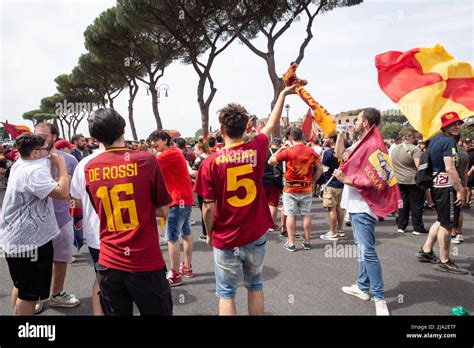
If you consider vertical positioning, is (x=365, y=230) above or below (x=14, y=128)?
below

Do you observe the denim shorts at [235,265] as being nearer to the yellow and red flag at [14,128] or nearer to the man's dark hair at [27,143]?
the man's dark hair at [27,143]

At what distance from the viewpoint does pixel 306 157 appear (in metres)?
5.24

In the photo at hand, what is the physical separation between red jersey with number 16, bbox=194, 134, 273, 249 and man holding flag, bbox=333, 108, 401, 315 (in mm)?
1229

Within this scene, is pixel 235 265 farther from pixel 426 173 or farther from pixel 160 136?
pixel 426 173

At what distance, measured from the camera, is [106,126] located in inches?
82.3

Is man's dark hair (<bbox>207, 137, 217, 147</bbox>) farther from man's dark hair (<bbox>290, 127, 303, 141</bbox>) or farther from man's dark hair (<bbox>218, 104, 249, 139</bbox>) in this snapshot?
man's dark hair (<bbox>218, 104, 249, 139</bbox>)

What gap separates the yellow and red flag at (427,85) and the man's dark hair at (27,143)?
12.6 feet

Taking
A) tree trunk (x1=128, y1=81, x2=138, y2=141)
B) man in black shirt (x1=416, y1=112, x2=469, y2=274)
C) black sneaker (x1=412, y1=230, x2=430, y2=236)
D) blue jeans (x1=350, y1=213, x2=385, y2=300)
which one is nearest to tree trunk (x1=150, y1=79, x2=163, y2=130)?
tree trunk (x1=128, y1=81, x2=138, y2=141)

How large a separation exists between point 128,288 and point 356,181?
2.30 m

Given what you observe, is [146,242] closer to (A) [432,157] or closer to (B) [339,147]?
(B) [339,147]

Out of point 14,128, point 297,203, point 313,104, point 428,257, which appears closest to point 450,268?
point 428,257

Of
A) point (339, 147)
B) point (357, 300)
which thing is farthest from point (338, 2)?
point (357, 300)

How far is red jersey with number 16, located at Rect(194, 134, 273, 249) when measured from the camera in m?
2.39

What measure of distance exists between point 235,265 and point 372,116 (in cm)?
209
